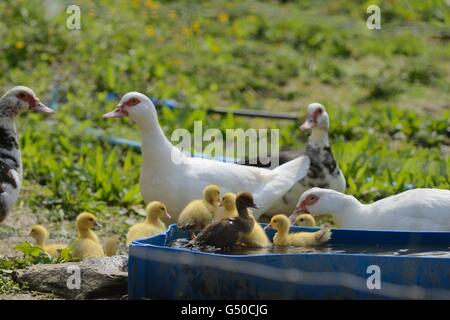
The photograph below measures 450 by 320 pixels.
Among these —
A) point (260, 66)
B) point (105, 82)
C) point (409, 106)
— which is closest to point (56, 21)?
point (105, 82)

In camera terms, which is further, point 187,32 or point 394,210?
point 187,32

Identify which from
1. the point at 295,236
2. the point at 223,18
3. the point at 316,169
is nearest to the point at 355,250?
the point at 295,236

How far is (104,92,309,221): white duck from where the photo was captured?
7828 millimetres

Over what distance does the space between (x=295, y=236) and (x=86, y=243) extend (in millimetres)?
1526

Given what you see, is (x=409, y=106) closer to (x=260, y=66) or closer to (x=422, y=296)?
(x=260, y=66)

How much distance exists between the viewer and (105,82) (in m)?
12.1

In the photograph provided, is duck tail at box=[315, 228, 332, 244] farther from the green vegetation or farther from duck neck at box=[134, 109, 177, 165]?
the green vegetation

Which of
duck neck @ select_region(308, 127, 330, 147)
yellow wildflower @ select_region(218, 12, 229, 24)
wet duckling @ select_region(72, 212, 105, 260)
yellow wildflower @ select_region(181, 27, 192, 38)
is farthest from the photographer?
yellow wildflower @ select_region(218, 12, 229, 24)

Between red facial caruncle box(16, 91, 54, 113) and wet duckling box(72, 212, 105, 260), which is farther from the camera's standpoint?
red facial caruncle box(16, 91, 54, 113)

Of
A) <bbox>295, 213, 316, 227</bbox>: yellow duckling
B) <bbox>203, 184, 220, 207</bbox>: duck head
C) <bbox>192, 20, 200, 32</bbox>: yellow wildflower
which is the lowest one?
<bbox>295, 213, 316, 227</bbox>: yellow duckling

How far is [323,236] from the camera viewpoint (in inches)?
254

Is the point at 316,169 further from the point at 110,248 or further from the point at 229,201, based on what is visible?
the point at 110,248

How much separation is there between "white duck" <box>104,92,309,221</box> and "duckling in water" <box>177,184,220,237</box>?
51 cm

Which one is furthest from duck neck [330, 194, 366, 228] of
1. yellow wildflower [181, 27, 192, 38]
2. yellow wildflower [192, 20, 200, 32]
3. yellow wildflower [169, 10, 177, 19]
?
yellow wildflower [169, 10, 177, 19]
